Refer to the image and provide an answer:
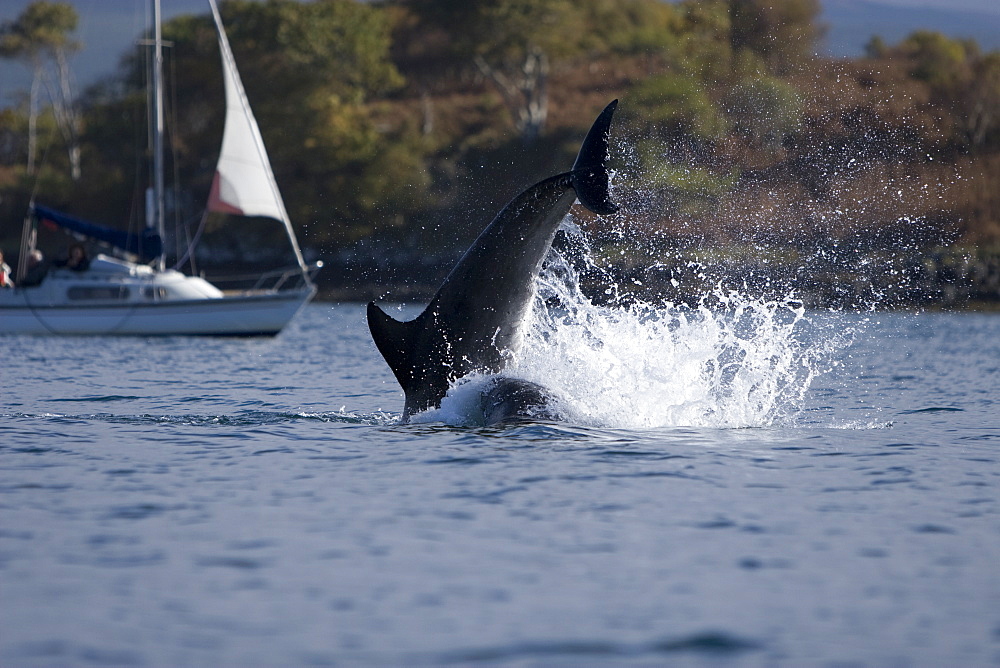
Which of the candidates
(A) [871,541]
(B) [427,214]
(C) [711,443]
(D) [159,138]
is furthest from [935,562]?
(B) [427,214]

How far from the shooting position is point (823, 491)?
9453 mm

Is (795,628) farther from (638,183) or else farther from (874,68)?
→ (874,68)

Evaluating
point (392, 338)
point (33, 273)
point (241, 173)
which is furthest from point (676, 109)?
point (392, 338)

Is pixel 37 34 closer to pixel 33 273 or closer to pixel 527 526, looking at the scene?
pixel 33 273

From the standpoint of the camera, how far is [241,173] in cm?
3644

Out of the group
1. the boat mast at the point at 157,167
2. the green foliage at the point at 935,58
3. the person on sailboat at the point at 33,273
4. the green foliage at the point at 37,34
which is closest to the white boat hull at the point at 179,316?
the person on sailboat at the point at 33,273

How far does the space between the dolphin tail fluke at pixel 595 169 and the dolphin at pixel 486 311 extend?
0.31 meters

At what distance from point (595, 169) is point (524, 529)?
3.42 meters

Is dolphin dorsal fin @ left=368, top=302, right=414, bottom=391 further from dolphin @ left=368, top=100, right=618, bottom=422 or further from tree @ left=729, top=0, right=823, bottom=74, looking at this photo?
tree @ left=729, top=0, right=823, bottom=74

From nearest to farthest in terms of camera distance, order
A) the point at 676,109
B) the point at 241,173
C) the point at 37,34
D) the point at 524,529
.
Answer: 1. the point at 524,529
2. the point at 241,173
3. the point at 676,109
4. the point at 37,34

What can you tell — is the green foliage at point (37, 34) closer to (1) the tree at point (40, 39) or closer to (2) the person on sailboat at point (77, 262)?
(1) the tree at point (40, 39)

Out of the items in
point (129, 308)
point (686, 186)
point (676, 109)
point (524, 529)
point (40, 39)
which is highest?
point (40, 39)

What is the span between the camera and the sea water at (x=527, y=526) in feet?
19.8

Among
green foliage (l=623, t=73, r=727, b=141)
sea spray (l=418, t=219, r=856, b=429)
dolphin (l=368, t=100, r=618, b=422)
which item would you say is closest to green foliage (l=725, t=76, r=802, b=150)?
green foliage (l=623, t=73, r=727, b=141)
